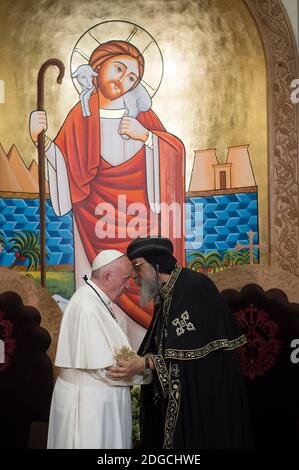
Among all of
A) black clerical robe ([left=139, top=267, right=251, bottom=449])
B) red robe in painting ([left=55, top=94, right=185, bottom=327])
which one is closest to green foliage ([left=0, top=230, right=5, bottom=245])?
red robe in painting ([left=55, top=94, right=185, bottom=327])

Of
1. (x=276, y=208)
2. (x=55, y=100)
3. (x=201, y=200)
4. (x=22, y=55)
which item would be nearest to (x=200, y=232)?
(x=201, y=200)

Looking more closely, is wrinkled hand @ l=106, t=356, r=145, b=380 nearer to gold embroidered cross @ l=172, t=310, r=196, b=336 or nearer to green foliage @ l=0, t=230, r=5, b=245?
gold embroidered cross @ l=172, t=310, r=196, b=336

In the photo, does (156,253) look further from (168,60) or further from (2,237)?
(168,60)

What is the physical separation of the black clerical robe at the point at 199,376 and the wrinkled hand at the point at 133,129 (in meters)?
2.46

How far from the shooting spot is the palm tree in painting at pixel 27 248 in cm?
780

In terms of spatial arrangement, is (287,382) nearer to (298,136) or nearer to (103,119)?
(298,136)

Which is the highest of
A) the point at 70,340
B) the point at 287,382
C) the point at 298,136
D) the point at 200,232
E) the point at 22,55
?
the point at 22,55

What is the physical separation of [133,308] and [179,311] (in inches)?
81.7

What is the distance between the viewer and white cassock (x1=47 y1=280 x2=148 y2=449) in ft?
18.6

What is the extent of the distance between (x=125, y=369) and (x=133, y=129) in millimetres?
3039

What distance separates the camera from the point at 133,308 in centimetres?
786

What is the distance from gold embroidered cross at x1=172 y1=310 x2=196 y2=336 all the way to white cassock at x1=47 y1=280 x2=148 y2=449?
449 mm

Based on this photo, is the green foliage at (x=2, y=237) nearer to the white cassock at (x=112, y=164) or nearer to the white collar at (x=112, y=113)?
the white cassock at (x=112, y=164)

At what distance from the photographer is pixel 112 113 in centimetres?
803
